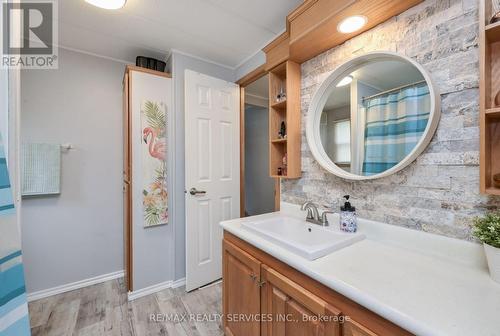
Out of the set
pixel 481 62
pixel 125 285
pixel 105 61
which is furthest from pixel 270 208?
pixel 481 62

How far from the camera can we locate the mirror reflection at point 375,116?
1030mm

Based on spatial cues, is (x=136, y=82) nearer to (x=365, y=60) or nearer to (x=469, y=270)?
(x=365, y=60)

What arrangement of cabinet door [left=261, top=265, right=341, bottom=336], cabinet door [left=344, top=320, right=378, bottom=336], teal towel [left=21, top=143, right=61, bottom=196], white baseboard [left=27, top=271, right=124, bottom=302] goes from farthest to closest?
white baseboard [left=27, top=271, right=124, bottom=302] → teal towel [left=21, top=143, right=61, bottom=196] → cabinet door [left=261, top=265, right=341, bottom=336] → cabinet door [left=344, top=320, right=378, bottom=336]

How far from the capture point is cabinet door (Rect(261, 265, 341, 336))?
790 millimetres

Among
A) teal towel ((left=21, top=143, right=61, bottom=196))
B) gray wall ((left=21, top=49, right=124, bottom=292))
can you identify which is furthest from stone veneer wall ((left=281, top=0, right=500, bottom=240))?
teal towel ((left=21, top=143, right=61, bottom=196))

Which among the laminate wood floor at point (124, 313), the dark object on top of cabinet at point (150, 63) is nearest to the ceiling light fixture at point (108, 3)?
the dark object on top of cabinet at point (150, 63)

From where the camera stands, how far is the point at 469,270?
82 cm

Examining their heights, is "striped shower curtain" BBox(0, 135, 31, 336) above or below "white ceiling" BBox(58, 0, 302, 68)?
below

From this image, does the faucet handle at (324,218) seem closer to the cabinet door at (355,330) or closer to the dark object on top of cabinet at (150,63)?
the cabinet door at (355,330)

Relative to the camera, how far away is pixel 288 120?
155 cm

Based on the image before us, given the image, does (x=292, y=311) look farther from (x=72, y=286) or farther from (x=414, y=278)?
(x=72, y=286)

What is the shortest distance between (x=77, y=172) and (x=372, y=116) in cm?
251

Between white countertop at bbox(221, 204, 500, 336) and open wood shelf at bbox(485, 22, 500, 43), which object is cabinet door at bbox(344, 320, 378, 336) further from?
open wood shelf at bbox(485, 22, 500, 43)

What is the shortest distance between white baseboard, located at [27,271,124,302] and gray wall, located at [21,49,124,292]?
0.04 meters
